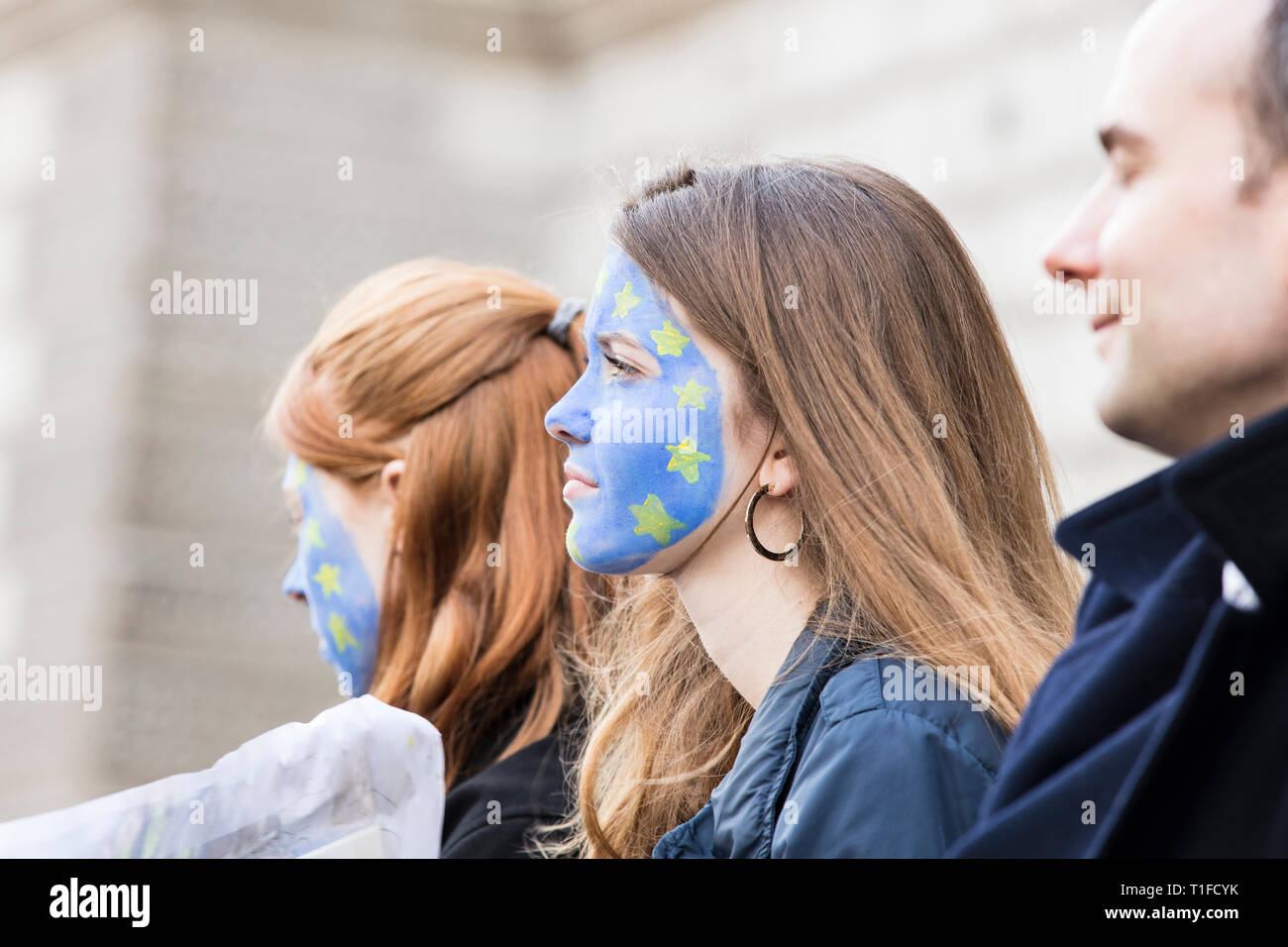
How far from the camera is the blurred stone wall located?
20.6 feet

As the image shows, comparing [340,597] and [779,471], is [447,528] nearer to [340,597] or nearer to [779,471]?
[340,597]

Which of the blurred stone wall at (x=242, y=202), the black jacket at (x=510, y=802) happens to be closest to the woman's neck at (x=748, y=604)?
the black jacket at (x=510, y=802)

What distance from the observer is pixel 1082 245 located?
4.66 ft

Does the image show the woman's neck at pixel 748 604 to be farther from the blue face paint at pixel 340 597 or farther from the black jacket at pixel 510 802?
the blue face paint at pixel 340 597

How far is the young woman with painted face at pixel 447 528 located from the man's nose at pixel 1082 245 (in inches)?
58.9

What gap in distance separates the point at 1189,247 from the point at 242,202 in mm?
6617

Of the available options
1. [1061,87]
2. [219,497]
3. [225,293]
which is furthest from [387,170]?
[1061,87]

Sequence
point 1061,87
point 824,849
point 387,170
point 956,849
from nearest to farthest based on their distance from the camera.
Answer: point 956,849, point 824,849, point 1061,87, point 387,170

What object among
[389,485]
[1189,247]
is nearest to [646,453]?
[1189,247]

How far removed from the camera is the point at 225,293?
7785mm

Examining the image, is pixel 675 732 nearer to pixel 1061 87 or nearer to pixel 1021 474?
pixel 1021 474

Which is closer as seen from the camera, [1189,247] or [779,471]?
[1189,247]

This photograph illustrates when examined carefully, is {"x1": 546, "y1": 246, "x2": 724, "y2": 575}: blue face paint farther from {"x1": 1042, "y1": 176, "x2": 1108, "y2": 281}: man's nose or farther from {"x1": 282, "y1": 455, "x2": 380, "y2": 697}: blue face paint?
→ {"x1": 282, "y1": 455, "x2": 380, "y2": 697}: blue face paint

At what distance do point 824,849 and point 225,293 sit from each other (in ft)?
22.2
